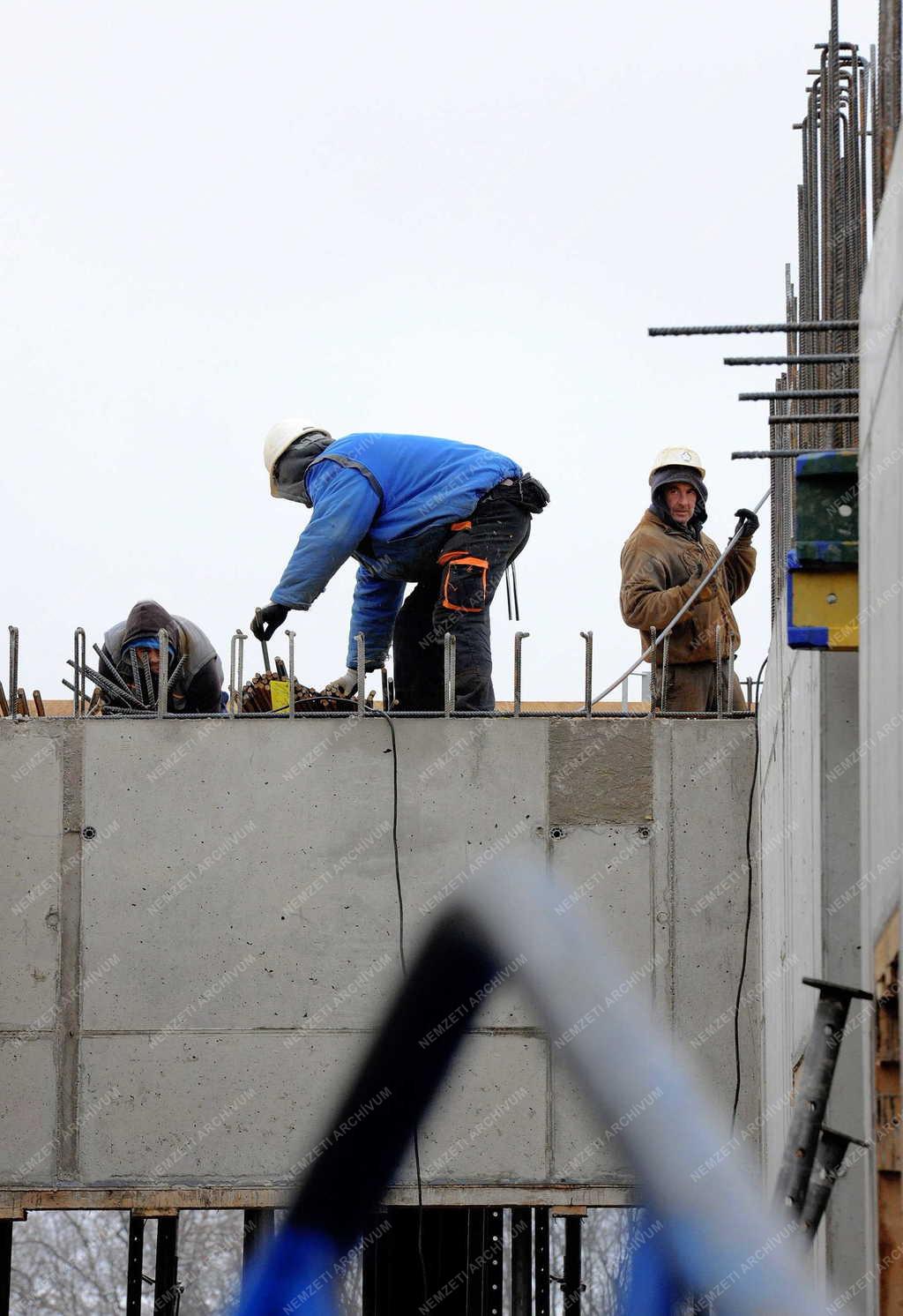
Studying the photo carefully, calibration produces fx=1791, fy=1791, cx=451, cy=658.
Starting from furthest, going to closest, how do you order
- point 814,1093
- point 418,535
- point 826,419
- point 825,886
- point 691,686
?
point 691,686 → point 418,535 → point 826,419 → point 825,886 → point 814,1093

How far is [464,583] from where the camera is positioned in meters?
7.70

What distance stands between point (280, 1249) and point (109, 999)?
120 cm

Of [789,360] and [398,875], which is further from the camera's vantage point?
[398,875]

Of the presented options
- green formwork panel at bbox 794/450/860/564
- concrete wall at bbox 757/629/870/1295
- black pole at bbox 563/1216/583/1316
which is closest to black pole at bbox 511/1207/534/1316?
black pole at bbox 563/1216/583/1316

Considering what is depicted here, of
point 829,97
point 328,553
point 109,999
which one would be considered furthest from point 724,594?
point 109,999

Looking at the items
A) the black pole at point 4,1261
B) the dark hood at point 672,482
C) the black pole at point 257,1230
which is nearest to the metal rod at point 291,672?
the dark hood at point 672,482

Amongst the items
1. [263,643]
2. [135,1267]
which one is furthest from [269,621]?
[135,1267]

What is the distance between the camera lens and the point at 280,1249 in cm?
705

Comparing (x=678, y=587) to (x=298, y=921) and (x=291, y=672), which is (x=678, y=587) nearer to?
(x=291, y=672)

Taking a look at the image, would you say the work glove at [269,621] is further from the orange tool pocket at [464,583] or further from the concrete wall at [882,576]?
the concrete wall at [882,576]

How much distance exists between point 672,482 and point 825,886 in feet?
13.0

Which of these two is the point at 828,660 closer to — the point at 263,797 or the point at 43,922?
the point at 263,797

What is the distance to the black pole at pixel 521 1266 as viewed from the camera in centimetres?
812

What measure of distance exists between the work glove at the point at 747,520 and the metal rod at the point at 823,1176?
4.33m
